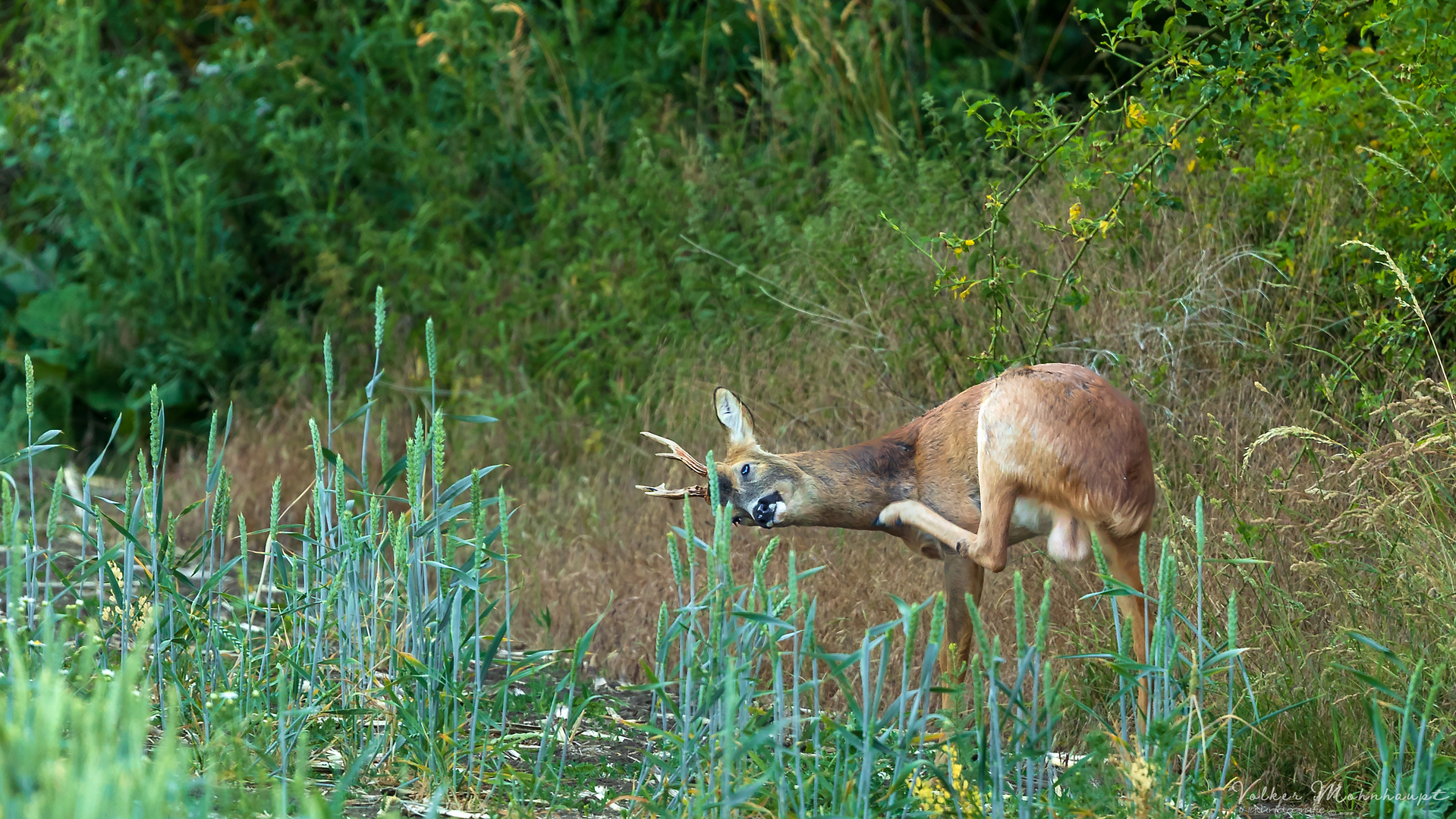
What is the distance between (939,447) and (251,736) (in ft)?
5.65

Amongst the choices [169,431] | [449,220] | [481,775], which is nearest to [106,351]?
[169,431]

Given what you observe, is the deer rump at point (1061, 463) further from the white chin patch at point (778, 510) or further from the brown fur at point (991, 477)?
the white chin patch at point (778, 510)

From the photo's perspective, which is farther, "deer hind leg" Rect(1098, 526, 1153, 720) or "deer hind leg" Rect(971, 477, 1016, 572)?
"deer hind leg" Rect(1098, 526, 1153, 720)

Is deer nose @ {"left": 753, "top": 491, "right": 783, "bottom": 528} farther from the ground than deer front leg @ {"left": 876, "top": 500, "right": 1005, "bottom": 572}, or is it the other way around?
deer nose @ {"left": 753, "top": 491, "right": 783, "bottom": 528}

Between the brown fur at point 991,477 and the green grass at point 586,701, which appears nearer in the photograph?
the green grass at point 586,701

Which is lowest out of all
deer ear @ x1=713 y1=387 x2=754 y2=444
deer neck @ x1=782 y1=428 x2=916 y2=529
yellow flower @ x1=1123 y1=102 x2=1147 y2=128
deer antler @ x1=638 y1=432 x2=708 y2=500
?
deer neck @ x1=782 y1=428 x2=916 y2=529

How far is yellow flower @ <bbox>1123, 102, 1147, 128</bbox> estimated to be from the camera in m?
4.50

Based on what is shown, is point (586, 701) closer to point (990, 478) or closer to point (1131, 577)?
point (990, 478)

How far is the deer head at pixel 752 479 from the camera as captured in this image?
3307 millimetres

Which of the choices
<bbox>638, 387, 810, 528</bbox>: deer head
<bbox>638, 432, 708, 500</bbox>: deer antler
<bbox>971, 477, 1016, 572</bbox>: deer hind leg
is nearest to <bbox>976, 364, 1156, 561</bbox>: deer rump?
<bbox>971, 477, 1016, 572</bbox>: deer hind leg

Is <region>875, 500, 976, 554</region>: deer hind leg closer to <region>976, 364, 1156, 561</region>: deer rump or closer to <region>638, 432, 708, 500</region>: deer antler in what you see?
<region>976, 364, 1156, 561</region>: deer rump

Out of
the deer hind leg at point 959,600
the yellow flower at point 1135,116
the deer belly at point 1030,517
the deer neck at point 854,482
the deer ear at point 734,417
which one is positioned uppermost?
the yellow flower at point 1135,116

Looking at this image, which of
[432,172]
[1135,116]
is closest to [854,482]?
[1135,116]

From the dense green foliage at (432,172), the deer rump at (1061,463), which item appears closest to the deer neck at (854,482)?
the deer rump at (1061,463)
